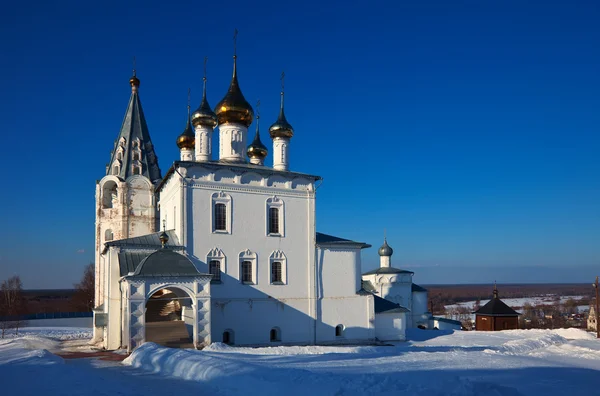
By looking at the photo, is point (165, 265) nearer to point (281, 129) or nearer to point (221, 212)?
point (221, 212)

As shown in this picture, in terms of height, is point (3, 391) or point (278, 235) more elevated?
point (278, 235)

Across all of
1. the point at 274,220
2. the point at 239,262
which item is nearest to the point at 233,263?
the point at 239,262

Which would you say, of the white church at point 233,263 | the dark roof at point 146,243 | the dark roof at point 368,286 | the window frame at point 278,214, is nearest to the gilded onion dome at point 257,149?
the white church at point 233,263

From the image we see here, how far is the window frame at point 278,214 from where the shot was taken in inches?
703

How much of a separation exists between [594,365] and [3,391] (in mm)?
13103

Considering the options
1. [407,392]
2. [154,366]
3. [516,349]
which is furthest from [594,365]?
[154,366]

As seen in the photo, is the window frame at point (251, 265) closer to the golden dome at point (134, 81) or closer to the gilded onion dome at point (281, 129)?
the gilded onion dome at point (281, 129)

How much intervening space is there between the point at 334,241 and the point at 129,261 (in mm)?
7462

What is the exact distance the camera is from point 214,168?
17094 mm

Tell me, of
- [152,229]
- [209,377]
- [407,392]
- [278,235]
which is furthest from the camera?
[152,229]

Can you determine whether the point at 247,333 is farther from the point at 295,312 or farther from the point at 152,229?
the point at 152,229

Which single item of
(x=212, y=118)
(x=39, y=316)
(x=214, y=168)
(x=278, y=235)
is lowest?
(x=39, y=316)

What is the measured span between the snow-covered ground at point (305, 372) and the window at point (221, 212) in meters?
4.77

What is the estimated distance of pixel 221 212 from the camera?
17.1 m
